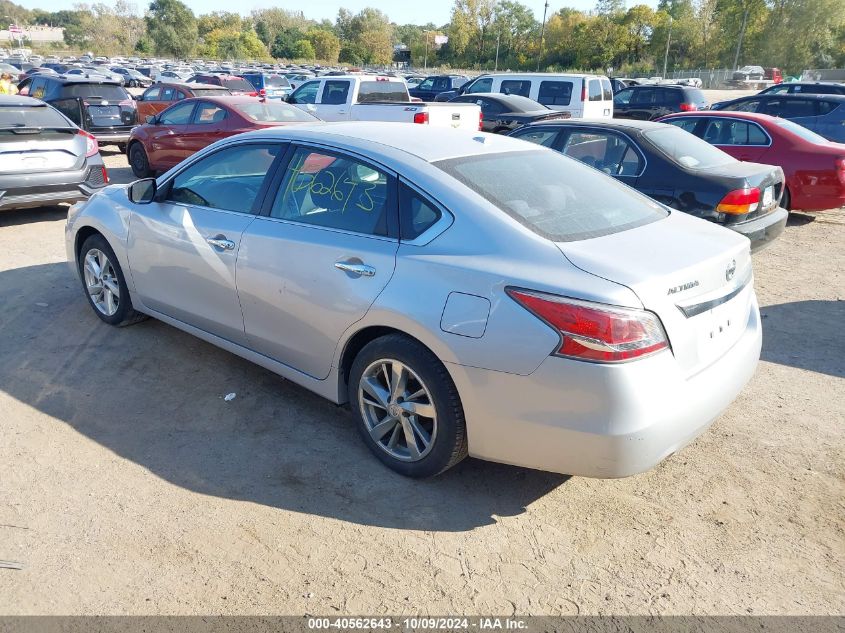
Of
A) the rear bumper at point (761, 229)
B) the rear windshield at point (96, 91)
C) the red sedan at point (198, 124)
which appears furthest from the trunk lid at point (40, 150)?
the rear bumper at point (761, 229)

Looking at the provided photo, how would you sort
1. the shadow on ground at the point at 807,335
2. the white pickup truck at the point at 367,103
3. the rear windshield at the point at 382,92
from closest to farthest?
1. the shadow on ground at the point at 807,335
2. the white pickup truck at the point at 367,103
3. the rear windshield at the point at 382,92

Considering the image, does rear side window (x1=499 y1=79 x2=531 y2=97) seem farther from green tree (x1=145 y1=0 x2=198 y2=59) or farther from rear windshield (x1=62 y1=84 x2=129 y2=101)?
green tree (x1=145 y1=0 x2=198 y2=59)

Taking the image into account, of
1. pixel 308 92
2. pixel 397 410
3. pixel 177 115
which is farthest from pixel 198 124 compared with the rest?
pixel 397 410

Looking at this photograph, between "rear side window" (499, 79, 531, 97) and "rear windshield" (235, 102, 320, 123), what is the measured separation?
7939 mm

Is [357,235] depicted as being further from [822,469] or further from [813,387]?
[813,387]

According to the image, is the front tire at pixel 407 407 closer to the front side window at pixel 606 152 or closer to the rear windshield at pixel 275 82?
the front side window at pixel 606 152

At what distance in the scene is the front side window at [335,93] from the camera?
14164 mm

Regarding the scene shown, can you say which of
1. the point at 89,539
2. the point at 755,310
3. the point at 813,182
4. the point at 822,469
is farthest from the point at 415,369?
the point at 813,182

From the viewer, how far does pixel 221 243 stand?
392 cm

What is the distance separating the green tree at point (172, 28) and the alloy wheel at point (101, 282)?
101 m

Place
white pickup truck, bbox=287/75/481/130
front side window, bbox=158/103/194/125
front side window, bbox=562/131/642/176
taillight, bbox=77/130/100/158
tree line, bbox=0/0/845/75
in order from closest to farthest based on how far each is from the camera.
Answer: front side window, bbox=562/131/642/176 → taillight, bbox=77/130/100/158 → front side window, bbox=158/103/194/125 → white pickup truck, bbox=287/75/481/130 → tree line, bbox=0/0/845/75

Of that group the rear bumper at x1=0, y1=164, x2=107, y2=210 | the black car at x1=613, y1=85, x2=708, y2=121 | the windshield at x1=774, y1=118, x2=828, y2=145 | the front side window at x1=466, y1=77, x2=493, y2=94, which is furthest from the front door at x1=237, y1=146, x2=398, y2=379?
the black car at x1=613, y1=85, x2=708, y2=121

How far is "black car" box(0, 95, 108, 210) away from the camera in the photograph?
7762mm

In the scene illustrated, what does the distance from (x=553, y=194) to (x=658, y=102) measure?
17.1 metres
